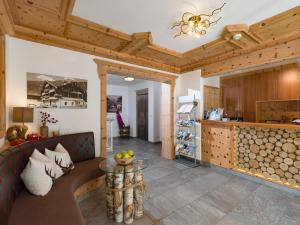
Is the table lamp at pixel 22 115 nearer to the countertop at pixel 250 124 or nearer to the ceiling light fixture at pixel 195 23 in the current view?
the ceiling light fixture at pixel 195 23

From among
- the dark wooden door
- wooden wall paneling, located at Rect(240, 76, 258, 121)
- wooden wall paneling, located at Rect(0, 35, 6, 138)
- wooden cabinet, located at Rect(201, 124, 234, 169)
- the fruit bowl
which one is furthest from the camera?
the dark wooden door

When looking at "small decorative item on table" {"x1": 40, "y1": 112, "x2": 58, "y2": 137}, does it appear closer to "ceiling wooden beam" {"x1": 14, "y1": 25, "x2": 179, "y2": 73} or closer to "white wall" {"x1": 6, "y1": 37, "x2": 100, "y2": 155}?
"white wall" {"x1": 6, "y1": 37, "x2": 100, "y2": 155}

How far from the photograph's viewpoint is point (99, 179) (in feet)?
8.82

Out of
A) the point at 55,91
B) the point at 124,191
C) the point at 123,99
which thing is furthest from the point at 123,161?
the point at 123,99

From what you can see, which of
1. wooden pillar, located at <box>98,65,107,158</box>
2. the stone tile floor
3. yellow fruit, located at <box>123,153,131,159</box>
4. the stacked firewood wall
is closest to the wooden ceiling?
wooden pillar, located at <box>98,65,107,158</box>

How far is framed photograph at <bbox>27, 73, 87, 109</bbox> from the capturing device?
103 inches

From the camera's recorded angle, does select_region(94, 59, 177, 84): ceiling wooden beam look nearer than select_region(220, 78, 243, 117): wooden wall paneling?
Yes

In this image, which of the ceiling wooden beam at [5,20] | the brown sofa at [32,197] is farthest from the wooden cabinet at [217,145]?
the ceiling wooden beam at [5,20]

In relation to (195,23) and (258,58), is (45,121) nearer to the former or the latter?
(195,23)

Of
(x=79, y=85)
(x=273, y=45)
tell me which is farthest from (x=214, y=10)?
(x=79, y=85)

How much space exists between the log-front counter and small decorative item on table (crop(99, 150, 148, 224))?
232 centimetres

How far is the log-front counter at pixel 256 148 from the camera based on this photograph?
8.89 feet

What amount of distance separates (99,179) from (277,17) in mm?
3574

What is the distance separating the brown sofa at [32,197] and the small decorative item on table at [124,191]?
0.46 metres
